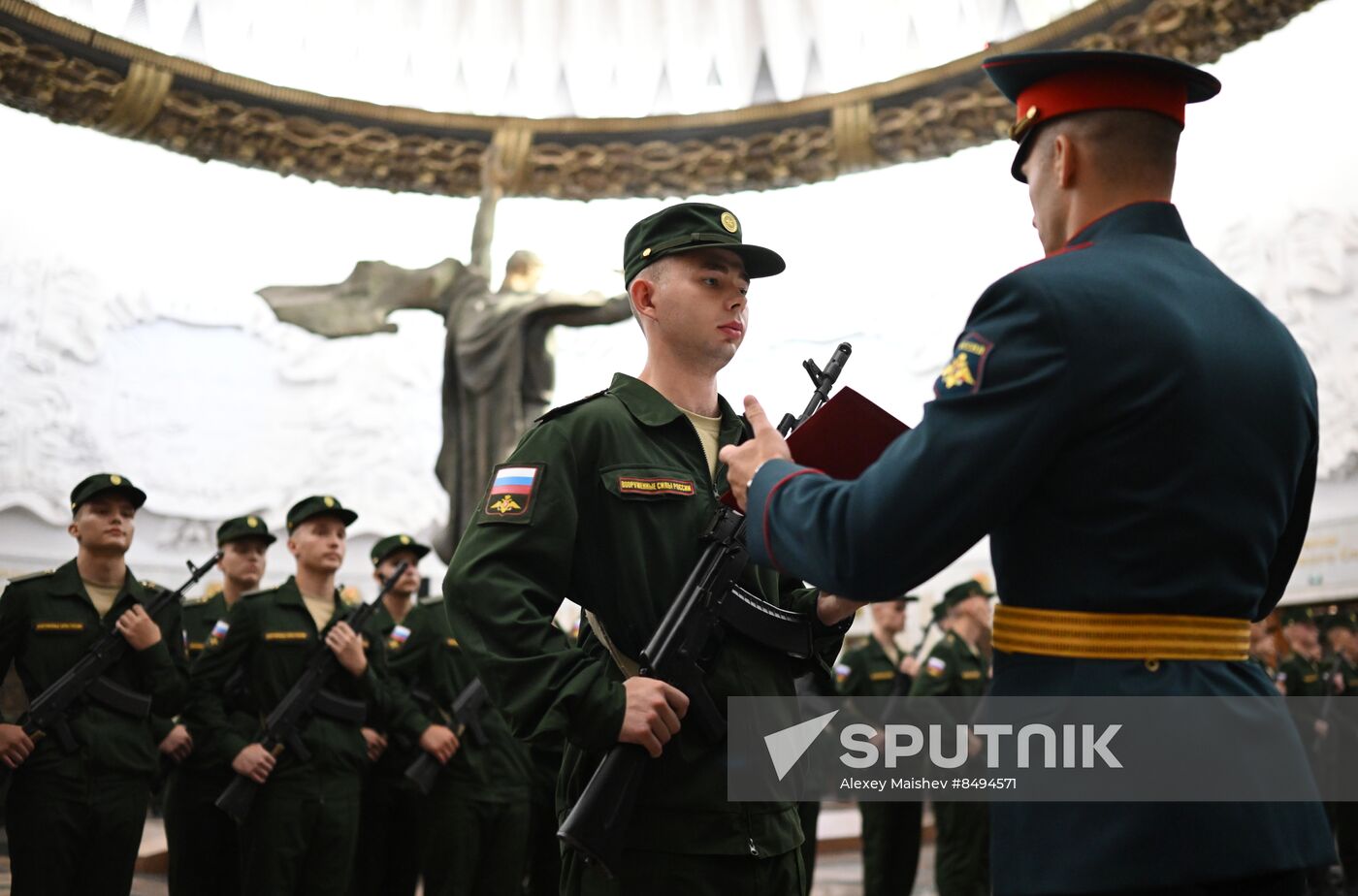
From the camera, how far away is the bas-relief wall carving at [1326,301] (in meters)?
9.34

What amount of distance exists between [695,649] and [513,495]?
0.44m

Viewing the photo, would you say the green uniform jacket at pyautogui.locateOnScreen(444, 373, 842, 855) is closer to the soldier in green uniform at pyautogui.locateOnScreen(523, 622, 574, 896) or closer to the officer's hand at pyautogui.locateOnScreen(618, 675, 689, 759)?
the officer's hand at pyautogui.locateOnScreen(618, 675, 689, 759)

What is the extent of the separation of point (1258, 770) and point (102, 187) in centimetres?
1169

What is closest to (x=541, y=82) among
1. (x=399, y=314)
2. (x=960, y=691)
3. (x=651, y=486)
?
(x=399, y=314)

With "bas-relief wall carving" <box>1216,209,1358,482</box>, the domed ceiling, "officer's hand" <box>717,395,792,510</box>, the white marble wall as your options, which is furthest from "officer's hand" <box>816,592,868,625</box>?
the domed ceiling

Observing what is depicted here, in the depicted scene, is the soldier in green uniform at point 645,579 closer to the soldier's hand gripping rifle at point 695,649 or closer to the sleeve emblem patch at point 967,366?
the soldier's hand gripping rifle at point 695,649

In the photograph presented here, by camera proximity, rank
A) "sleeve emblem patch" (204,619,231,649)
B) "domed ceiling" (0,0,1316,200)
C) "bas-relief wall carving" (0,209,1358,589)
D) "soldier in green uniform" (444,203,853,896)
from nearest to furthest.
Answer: "soldier in green uniform" (444,203,853,896) < "sleeve emblem patch" (204,619,231,649) < "bas-relief wall carving" (0,209,1358,589) < "domed ceiling" (0,0,1316,200)

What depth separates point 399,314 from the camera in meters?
12.9

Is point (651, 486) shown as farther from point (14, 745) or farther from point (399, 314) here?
point (399, 314)

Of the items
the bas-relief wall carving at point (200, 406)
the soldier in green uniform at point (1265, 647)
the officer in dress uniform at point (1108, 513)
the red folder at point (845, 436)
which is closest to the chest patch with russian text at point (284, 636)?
the red folder at point (845, 436)

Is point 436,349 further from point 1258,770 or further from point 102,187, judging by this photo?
point 1258,770

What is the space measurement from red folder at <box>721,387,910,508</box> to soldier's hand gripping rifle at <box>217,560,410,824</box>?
156 inches

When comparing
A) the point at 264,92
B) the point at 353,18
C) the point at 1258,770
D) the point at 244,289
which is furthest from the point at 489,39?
the point at 1258,770

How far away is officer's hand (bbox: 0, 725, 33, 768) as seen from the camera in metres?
4.82
